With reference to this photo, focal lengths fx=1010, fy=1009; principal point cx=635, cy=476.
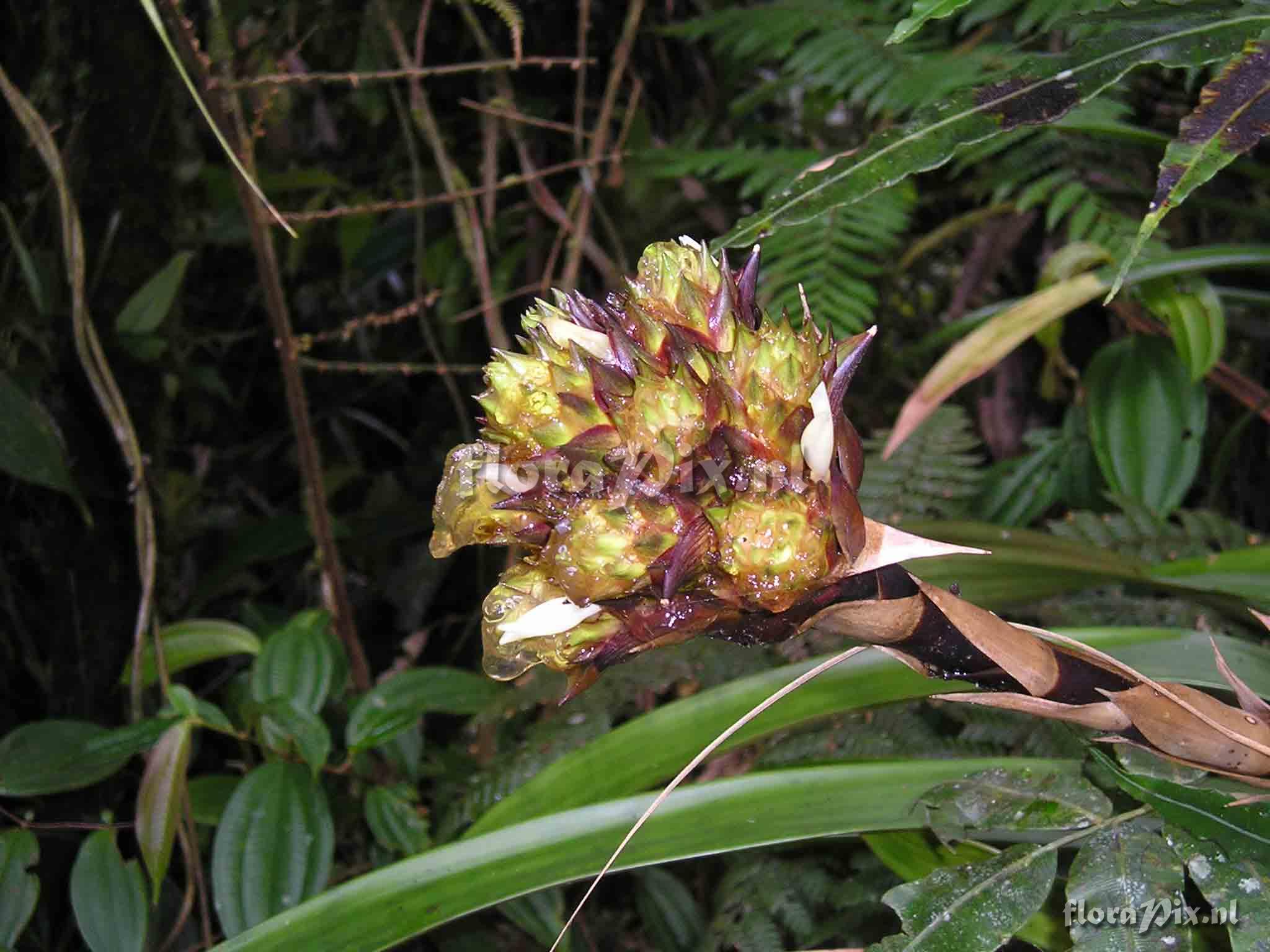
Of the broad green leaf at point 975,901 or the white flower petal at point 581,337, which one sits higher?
the white flower petal at point 581,337

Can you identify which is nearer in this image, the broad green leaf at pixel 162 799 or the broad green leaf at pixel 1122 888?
the broad green leaf at pixel 1122 888

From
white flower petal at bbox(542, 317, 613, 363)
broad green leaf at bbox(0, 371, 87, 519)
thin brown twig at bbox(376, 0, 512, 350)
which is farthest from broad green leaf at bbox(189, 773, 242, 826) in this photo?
white flower petal at bbox(542, 317, 613, 363)

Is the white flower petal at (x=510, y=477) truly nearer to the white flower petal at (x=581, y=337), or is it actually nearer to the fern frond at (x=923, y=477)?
the white flower petal at (x=581, y=337)

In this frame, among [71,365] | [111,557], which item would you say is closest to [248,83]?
[71,365]

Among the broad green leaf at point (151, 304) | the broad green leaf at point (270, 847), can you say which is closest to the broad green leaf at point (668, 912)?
the broad green leaf at point (270, 847)

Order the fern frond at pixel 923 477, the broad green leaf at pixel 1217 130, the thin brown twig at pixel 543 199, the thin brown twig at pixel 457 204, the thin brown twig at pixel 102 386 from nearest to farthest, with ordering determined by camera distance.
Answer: the broad green leaf at pixel 1217 130 → the thin brown twig at pixel 102 386 → the fern frond at pixel 923 477 → the thin brown twig at pixel 457 204 → the thin brown twig at pixel 543 199

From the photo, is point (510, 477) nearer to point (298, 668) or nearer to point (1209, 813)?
point (1209, 813)

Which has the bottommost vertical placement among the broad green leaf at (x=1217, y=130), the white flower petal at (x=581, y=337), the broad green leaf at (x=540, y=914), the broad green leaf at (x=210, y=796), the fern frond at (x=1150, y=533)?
the broad green leaf at (x=540, y=914)
